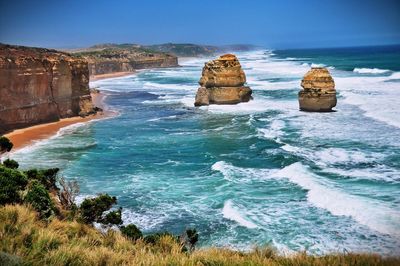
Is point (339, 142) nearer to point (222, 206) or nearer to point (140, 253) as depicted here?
point (222, 206)

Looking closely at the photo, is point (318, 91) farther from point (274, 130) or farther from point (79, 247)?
point (79, 247)

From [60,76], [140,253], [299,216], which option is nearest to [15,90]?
[60,76]

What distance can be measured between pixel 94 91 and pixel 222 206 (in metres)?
44.9

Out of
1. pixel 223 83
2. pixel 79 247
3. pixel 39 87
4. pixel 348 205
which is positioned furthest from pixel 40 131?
pixel 79 247

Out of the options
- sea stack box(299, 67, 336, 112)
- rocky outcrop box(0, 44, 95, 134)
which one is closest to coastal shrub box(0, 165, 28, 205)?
rocky outcrop box(0, 44, 95, 134)

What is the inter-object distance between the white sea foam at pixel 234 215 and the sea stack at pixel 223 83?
25131 millimetres

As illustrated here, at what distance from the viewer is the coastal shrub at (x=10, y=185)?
1120 centimetres

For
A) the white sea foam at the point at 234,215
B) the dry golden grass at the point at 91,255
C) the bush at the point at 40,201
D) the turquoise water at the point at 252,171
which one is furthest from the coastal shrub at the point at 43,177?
the dry golden grass at the point at 91,255

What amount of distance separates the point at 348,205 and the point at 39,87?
25337 millimetres

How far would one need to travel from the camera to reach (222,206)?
16234 mm

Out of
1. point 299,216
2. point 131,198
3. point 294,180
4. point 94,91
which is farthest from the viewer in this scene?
point 94,91

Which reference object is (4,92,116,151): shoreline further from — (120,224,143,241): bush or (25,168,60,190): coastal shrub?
(120,224,143,241): bush

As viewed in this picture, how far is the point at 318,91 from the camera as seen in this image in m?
34.9

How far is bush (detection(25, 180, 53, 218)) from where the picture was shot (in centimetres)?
1116
